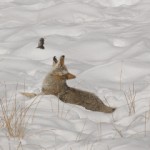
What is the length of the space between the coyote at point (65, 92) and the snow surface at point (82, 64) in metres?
0.10

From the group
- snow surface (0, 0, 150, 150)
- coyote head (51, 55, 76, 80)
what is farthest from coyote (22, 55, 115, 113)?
snow surface (0, 0, 150, 150)

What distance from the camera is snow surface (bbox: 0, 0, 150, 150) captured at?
4238mm

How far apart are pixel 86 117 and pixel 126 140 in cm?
129

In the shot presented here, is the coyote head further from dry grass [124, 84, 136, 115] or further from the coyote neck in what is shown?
dry grass [124, 84, 136, 115]

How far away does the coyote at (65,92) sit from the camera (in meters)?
5.38

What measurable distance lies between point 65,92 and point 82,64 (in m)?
1.83

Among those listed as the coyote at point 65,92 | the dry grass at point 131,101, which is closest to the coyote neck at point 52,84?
the coyote at point 65,92

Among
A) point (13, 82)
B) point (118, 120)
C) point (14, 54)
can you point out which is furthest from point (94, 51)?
point (118, 120)

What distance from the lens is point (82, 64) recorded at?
288 inches

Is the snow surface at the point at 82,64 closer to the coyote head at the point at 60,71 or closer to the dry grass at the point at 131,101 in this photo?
the dry grass at the point at 131,101

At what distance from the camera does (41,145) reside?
4020 millimetres

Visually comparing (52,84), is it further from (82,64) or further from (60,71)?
(82,64)

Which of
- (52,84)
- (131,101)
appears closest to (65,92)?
(52,84)

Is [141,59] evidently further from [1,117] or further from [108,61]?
[1,117]
